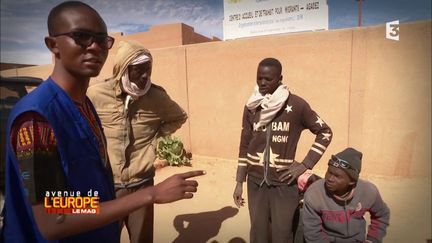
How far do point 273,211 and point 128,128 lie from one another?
1.31 meters

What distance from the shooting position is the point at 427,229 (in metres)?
3.67

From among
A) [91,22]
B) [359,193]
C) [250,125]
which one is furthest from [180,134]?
[91,22]

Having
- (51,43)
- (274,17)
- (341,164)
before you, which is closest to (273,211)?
(341,164)

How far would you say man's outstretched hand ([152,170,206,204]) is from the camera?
102 cm

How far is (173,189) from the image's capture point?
1040mm

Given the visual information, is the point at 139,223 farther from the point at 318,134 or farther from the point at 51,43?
the point at 51,43

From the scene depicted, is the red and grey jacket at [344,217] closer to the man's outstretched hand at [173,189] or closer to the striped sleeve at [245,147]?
the striped sleeve at [245,147]

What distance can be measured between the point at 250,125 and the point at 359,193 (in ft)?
3.20

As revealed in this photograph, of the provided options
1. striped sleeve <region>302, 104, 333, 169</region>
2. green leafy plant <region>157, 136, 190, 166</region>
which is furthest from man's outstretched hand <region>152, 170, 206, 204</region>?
green leafy plant <region>157, 136, 190, 166</region>

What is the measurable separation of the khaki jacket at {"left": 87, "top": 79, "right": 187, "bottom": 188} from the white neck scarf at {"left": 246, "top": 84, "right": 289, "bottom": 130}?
31.6 inches

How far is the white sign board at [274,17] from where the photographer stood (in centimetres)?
668

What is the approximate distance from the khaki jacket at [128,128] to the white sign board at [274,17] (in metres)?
5.22

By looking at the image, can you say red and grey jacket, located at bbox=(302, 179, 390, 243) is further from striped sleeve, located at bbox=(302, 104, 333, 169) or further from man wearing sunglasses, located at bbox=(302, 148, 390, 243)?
striped sleeve, located at bbox=(302, 104, 333, 169)

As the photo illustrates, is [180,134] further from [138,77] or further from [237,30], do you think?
[138,77]
